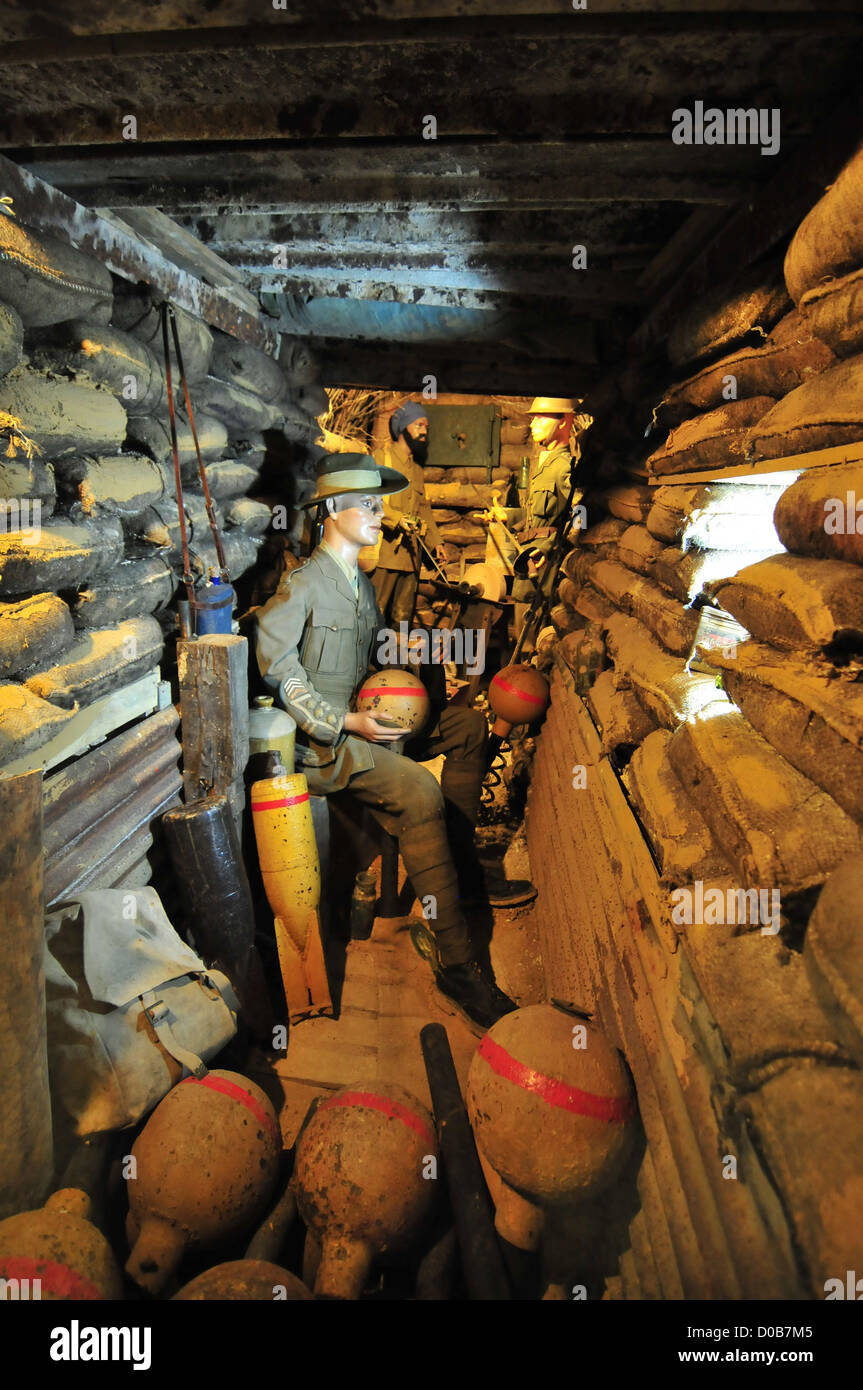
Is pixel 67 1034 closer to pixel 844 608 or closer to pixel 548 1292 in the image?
pixel 548 1292

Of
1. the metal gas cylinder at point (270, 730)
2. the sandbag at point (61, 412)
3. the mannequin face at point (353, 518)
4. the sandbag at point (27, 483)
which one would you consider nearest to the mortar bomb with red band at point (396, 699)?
the metal gas cylinder at point (270, 730)

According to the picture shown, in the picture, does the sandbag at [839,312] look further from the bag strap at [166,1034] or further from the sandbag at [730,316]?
the bag strap at [166,1034]

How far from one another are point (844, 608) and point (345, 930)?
3808 mm

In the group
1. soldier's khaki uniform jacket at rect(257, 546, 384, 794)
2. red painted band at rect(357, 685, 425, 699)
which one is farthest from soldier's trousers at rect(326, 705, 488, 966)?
red painted band at rect(357, 685, 425, 699)

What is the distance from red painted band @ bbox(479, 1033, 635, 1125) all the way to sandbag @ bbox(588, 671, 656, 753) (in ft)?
4.52

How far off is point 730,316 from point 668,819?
203 centimetres

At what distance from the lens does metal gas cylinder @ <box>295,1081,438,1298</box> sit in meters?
1.91

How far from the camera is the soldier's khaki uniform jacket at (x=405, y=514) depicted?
246 inches

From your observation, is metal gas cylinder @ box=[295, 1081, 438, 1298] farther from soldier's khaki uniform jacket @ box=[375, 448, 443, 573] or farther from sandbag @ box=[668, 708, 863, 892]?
soldier's khaki uniform jacket @ box=[375, 448, 443, 573]

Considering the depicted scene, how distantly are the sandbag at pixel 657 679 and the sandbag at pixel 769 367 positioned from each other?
1062 millimetres

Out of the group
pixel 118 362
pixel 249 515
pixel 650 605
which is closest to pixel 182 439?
pixel 118 362

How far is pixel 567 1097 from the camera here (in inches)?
72.0
